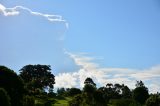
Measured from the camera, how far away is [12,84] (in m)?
70.7

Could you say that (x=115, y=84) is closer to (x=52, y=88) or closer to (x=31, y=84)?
(x=52, y=88)

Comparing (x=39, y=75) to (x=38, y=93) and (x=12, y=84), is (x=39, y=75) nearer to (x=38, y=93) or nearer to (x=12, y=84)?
(x=38, y=93)

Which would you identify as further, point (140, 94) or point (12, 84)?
point (140, 94)

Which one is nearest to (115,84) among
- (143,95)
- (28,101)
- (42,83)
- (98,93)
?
(42,83)

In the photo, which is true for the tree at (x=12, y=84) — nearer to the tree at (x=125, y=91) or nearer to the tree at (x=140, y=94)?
the tree at (x=140, y=94)

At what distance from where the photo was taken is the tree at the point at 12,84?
227 ft

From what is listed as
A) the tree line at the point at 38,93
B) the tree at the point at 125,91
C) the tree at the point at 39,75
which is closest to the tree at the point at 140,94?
the tree line at the point at 38,93

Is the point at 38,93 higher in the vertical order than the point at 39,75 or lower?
lower

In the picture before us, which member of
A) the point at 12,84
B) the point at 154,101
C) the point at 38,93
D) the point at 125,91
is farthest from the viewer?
the point at 125,91

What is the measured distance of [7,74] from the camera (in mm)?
71188

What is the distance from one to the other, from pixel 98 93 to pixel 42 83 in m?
67.2

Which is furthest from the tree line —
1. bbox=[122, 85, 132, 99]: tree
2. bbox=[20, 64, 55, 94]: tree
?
bbox=[122, 85, 132, 99]: tree

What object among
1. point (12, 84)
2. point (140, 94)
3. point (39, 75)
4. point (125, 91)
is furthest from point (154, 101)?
point (125, 91)

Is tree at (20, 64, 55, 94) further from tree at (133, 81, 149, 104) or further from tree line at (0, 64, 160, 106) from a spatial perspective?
tree at (133, 81, 149, 104)
